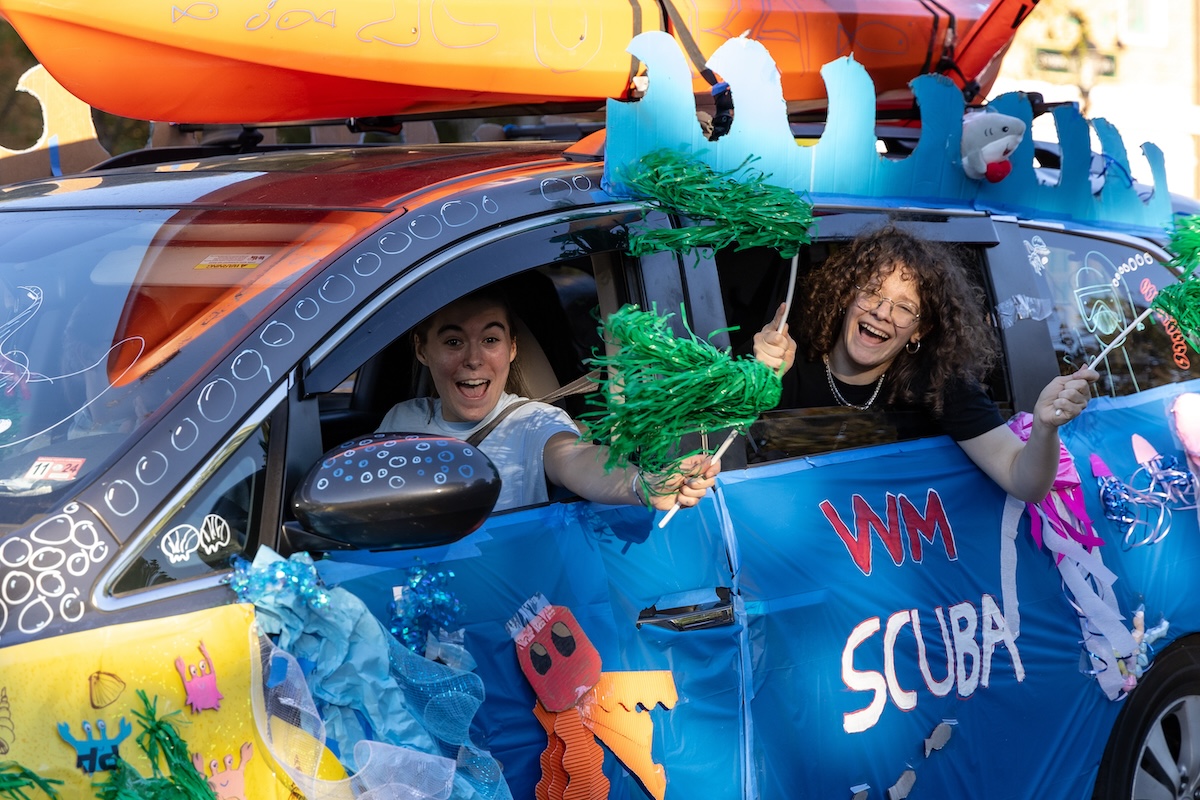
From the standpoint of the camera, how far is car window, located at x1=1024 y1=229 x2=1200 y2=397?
11.7 ft

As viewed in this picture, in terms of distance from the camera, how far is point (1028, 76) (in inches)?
621

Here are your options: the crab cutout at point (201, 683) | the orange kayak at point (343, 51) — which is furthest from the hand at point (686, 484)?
the orange kayak at point (343, 51)

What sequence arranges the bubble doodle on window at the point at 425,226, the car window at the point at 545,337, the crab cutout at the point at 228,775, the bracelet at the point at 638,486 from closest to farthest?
the crab cutout at the point at 228,775 < the bubble doodle on window at the point at 425,226 < the bracelet at the point at 638,486 < the car window at the point at 545,337

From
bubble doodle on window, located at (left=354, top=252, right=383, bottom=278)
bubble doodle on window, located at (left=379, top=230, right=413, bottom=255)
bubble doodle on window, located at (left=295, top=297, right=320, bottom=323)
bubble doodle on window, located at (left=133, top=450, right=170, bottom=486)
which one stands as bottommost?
bubble doodle on window, located at (left=133, top=450, right=170, bottom=486)

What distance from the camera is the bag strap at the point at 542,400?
2.79 meters

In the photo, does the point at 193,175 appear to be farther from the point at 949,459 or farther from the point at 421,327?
the point at 949,459

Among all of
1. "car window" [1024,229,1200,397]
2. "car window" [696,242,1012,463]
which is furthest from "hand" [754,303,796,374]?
"car window" [1024,229,1200,397]

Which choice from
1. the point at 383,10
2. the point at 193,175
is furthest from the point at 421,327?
the point at 383,10

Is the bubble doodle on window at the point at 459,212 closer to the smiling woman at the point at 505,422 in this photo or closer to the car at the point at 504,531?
the car at the point at 504,531

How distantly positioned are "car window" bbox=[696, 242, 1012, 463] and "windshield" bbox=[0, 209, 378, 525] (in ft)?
3.13

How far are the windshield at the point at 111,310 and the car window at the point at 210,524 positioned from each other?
0.15m

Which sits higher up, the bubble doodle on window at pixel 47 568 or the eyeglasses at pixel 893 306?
the eyeglasses at pixel 893 306

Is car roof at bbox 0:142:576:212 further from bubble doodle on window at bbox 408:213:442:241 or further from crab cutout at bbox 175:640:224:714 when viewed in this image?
crab cutout at bbox 175:640:224:714

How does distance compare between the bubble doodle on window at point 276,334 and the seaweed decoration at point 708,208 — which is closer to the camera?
the bubble doodle on window at point 276,334
